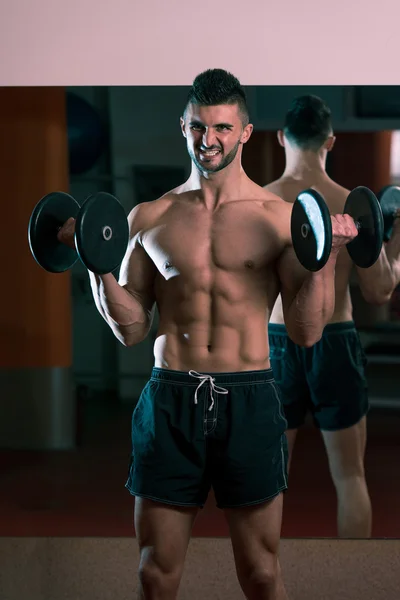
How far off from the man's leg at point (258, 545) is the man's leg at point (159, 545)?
150mm

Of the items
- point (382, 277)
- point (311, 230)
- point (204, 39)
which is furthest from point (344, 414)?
point (204, 39)

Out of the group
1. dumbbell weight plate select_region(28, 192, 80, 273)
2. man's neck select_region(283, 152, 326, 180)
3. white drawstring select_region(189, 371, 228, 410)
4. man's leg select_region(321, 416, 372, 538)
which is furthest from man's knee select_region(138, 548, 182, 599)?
man's neck select_region(283, 152, 326, 180)

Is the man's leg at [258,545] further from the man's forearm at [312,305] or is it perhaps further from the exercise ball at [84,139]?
the exercise ball at [84,139]

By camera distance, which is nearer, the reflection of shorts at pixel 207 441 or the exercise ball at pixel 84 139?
the reflection of shorts at pixel 207 441

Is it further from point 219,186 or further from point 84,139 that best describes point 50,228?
point 84,139

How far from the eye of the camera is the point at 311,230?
2.12m

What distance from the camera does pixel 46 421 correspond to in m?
3.50

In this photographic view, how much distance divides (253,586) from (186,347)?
0.64m

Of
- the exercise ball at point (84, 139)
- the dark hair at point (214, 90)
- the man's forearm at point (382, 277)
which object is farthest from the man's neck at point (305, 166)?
the dark hair at point (214, 90)

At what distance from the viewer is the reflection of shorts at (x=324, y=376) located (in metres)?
3.15

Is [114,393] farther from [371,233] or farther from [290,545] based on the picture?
[371,233]

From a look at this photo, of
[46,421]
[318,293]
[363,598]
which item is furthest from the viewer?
[46,421]

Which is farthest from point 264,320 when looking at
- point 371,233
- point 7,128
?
point 7,128

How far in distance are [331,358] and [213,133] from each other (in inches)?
47.5
